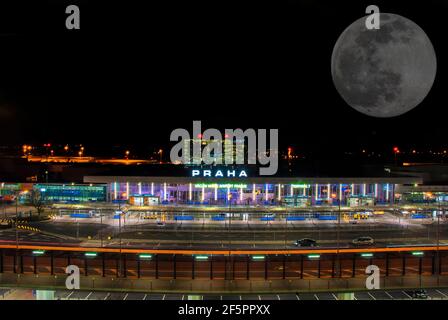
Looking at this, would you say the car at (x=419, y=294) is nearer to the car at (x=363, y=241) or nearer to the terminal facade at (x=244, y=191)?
the car at (x=363, y=241)

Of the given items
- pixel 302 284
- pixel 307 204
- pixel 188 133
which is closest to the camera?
pixel 302 284

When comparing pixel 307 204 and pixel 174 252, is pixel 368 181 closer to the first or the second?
pixel 307 204

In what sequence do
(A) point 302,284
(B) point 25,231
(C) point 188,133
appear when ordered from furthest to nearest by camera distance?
1. (C) point 188,133
2. (B) point 25,231
3. (A) point 302,284

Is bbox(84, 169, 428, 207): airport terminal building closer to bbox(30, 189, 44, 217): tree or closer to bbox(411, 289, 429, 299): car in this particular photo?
bbox(30, 189, 44, 217): tree

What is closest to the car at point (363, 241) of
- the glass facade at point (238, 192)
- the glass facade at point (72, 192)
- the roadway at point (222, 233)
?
the roadway at point (222, 233)

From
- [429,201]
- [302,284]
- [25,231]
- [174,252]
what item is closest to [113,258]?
[174,252]

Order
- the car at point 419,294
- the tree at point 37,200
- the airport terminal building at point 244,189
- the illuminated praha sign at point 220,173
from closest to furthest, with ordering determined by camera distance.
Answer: the car at point 419,294
the tree at point 37,200
the airport terminal building at point 244,189
the illuminated praha sign at point 220,173

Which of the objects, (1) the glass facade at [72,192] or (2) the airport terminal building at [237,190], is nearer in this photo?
(2) the airport terminal building at [237,190]

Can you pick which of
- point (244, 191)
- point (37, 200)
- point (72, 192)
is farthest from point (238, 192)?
point (37, 200)

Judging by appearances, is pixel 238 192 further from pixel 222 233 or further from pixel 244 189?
pixel 222 233
